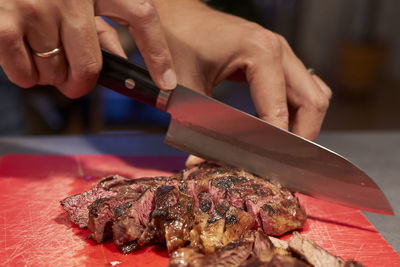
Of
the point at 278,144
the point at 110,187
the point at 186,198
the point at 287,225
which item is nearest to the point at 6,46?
the point at 110,187

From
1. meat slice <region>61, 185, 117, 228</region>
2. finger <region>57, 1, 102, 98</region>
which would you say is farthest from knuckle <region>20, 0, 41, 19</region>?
meat slice <region>61, 185, 117, 228</region>

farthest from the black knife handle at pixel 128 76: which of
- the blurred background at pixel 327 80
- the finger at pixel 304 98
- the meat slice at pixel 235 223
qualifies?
the blurred background at pixel 327 80

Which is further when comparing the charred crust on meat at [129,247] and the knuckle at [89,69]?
the knuckle at [89,69]

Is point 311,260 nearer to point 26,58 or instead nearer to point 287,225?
point 287,225

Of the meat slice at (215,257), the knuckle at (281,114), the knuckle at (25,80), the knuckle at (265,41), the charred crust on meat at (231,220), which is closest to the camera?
the meat slice at (215,257)

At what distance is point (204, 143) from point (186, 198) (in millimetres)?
520

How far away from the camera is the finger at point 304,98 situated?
2846mm

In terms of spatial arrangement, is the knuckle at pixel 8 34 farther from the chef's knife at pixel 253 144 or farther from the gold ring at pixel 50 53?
the chef's knife at pixel 253 144

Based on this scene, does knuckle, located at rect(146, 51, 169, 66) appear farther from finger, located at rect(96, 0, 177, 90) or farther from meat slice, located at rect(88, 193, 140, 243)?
meat slice, located at rect(88, 193, 140, 243)

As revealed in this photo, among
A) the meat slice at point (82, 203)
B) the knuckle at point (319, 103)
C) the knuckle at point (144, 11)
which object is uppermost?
the knuckle at point (144, 11)

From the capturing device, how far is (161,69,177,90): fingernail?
7.72 ft

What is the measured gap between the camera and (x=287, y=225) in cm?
225

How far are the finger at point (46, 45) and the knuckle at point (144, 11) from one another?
1.33 feet

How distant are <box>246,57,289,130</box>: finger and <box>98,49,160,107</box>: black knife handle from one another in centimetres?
68
